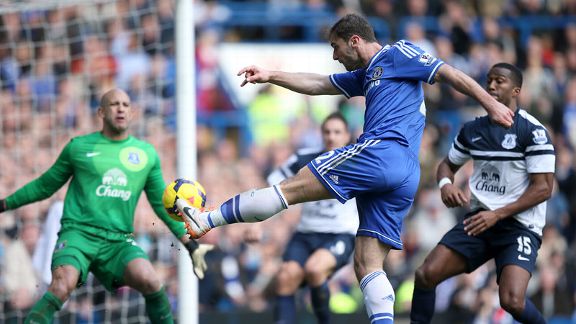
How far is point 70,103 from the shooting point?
41.3 feet

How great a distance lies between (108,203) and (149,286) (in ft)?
2.48

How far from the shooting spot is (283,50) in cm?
1577

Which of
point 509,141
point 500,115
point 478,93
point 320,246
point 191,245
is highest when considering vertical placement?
point 478,93

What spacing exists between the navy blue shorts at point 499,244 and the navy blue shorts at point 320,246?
5.56 ft

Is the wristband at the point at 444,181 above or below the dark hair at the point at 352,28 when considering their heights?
below

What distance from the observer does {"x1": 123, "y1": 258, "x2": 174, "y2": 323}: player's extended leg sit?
28.7 ft

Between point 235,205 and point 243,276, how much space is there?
5793 mm

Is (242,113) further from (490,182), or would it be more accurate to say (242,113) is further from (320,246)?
(490,182)

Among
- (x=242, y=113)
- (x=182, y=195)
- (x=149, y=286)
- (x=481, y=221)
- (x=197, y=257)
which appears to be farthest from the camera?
(x=242, y=113)

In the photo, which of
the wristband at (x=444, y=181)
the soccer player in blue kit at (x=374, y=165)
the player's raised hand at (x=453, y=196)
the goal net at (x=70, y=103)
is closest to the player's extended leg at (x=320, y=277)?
the goal net at (x=70, y=103)

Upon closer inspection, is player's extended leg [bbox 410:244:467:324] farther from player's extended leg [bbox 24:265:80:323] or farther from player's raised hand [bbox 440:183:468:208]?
player's extended leg [bbox 24:265:80:323]

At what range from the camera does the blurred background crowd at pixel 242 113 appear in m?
11.7

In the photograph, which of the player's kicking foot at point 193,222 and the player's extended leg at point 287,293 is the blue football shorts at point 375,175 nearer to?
the player's kicking foot at point 193,222

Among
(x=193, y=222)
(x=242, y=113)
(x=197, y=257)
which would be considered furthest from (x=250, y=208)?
(x=242, y=113)
